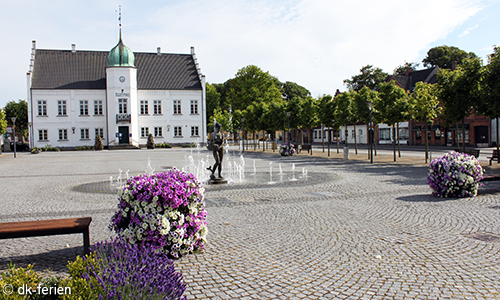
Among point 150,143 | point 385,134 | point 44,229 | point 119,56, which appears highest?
point 119,56

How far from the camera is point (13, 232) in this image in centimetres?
526

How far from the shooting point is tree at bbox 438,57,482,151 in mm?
19422

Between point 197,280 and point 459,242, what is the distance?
174 inches

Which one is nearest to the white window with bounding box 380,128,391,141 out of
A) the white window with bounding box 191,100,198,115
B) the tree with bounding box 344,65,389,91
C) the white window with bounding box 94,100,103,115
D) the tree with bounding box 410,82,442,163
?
the tree with bounding box 344,65,389,91

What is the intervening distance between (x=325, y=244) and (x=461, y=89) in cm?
1749

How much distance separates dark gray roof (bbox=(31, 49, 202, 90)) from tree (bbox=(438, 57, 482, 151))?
150 feet

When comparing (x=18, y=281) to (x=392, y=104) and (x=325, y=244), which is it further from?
(x=392, y=104)

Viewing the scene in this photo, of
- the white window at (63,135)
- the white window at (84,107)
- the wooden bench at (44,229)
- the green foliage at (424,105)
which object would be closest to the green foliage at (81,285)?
the wooden bench at (44,229)

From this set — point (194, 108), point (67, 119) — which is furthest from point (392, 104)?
point (67, 119)

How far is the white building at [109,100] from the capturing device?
5603cm

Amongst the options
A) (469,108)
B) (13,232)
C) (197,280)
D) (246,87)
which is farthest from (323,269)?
(246,87)

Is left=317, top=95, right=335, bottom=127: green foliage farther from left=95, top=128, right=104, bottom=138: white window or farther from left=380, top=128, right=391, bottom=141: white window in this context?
left=95, top=128, right=104, bottom=138: white window

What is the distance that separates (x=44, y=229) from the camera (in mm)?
5359

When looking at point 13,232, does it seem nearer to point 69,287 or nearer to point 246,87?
point 69,287
